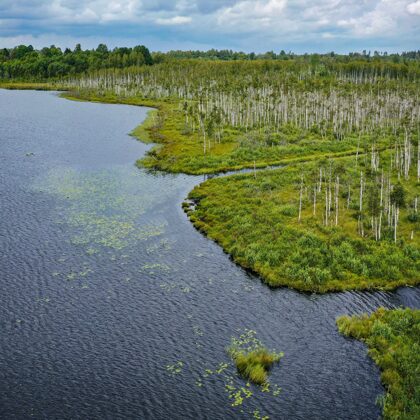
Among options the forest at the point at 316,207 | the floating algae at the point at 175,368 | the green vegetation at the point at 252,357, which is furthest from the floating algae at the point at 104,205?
the floating algae at the point at 175,368

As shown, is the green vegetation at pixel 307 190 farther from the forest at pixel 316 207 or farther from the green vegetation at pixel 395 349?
the green vegetation at pixel 395 349

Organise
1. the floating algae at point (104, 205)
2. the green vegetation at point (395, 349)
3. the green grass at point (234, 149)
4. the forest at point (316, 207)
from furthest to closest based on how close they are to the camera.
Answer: the green grass at point (234, 149)
the floating algae at point (104, 205)
the forest at point (316, 207)
the green vegetation at point (395, 349)

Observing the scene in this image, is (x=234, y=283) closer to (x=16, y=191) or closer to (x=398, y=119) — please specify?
(x=16, y=191)

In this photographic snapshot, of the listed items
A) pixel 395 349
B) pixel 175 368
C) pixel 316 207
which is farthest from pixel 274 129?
pixel 175 368

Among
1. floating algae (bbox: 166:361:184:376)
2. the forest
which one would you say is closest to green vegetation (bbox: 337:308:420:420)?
the forest

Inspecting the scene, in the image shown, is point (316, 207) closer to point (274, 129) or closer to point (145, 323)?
point (145, 323)

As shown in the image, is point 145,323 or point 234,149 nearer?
point 145,323
